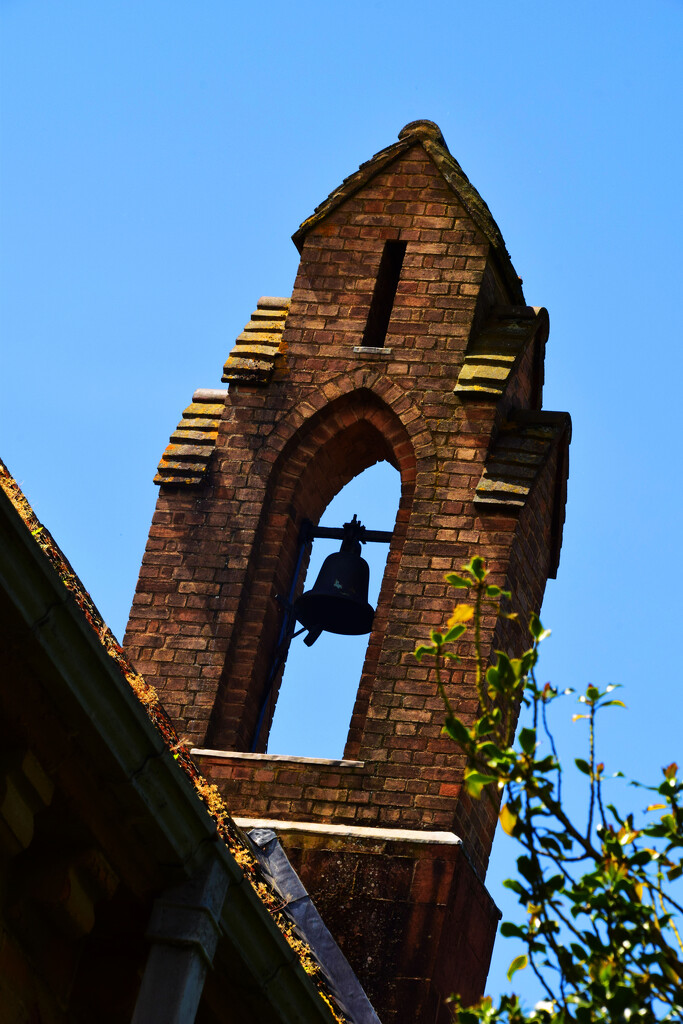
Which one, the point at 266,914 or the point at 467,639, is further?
the point at 467,639

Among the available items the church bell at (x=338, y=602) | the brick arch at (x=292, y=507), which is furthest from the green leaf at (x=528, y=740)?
the church bell at (x=338, y=602)

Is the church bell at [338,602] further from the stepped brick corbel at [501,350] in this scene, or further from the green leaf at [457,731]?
the green leaf at [457,731]

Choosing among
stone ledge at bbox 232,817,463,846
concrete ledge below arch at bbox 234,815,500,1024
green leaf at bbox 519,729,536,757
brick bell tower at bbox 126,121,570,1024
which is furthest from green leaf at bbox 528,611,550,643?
stone ledge at bbox 232,817,463,846

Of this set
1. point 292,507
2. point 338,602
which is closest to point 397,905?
point 338,602

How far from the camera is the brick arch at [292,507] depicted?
11758 mm

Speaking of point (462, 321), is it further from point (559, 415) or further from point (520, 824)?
point (520, 824)

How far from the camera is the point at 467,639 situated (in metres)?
11.3

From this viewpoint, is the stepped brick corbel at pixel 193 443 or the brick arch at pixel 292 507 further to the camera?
the stepped brick corbel at pixel 193 443

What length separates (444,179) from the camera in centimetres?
1333

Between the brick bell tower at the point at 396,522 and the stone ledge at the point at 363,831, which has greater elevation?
the brick bell tower at the point at 396,522

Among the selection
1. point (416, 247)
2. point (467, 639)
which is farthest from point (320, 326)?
point (467, 639)

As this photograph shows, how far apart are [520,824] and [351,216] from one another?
8023 millimetres

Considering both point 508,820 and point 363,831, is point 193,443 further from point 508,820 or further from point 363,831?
point 508,820

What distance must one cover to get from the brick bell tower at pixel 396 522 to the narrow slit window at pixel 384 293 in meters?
0.02
